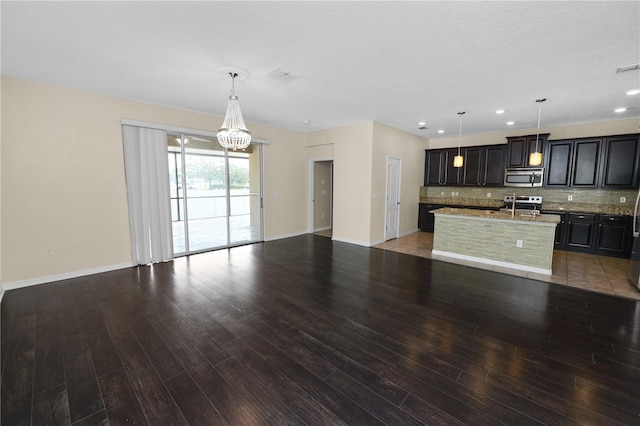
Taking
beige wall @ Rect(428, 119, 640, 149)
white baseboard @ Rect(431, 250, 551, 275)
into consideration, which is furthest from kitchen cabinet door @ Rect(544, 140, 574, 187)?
white baseboard @ Rect(431, 250, 551, 275)

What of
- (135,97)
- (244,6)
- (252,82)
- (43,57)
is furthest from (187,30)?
(135,97)

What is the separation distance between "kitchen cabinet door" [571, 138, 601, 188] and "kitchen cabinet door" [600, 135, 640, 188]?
0.11 metres

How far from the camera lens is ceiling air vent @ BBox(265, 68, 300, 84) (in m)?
3.20

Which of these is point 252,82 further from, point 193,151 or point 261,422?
point 261,422

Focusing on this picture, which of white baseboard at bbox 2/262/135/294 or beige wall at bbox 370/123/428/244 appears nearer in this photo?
white baseboard at bbox 2/262/135/294

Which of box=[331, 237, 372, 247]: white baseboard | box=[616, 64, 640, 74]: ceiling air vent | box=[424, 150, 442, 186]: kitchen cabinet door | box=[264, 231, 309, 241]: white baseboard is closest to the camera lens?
box=[616, 64, 640, 74]: ceiling air vent

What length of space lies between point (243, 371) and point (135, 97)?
448 centimetres

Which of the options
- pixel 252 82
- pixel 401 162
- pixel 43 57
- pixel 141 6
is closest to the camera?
pixel 141 6

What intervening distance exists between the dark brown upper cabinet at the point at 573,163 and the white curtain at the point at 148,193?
26.6ft

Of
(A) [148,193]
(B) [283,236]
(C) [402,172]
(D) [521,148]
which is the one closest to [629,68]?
(D) [521,148]

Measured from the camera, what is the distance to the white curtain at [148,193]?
4.46m

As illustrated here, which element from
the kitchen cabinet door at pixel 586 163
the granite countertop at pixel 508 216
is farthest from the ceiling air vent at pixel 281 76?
the kitchen cabinet door at pixel 586 163

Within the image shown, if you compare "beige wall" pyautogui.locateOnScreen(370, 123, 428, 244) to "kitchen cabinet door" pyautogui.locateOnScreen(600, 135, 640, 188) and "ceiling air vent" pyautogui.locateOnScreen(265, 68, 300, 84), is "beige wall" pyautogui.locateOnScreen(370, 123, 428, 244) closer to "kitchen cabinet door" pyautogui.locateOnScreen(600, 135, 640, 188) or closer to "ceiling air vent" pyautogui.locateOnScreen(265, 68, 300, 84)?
"ceiling air vent" pyautogui.locateOnScreen(265, 68, 300, 84)

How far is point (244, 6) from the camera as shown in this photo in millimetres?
2057
